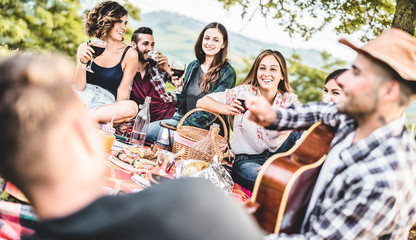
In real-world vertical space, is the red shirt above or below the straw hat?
below

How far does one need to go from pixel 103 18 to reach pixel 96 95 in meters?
0.90

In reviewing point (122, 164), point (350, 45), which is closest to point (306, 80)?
point (122, 164)

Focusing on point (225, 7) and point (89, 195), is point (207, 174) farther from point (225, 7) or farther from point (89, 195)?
point (225, 7)

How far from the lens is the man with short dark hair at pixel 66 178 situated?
72 cm

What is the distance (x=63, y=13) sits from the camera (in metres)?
10.5

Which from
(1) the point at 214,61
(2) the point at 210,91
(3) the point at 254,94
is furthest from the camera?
(1) the point at 214,61

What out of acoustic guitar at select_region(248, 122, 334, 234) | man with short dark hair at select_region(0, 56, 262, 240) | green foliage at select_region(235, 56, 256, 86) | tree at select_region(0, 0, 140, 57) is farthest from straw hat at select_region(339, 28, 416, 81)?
tree at select_region(0, 0, 140, 57)

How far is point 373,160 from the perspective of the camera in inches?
61.8

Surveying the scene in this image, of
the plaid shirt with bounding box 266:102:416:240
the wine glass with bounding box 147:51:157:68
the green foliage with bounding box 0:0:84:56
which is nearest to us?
the plaid shirt with bounding box 266:102:416:240

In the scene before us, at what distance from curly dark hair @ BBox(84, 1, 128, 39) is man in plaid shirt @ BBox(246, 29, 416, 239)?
3.05 metres

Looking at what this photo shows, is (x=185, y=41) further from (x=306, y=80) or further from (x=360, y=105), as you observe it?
(x=360, y=105)

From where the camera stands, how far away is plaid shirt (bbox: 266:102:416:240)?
4.91 ft

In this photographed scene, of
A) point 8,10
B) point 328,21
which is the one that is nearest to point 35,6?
point 8,10

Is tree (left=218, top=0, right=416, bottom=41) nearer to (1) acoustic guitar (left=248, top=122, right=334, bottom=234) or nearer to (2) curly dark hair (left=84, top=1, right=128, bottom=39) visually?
(2) curly dark hair (left=84, top=1, right=128, bottom=39)
